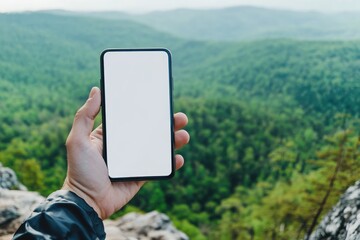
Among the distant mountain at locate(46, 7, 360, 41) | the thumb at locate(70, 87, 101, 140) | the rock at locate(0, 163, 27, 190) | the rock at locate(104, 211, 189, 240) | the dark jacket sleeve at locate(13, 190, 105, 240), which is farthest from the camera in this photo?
the distant mountain at locate(46, 7, 360, 41)

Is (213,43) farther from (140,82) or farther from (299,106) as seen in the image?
(140,82)

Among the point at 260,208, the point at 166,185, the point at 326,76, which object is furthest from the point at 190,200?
the point at 326,76

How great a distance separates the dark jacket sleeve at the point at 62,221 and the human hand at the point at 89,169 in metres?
0.08

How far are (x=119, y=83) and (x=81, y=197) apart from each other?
0.83 feet

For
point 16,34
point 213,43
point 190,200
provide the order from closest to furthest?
point 190,200, point 16,34, point 213,43

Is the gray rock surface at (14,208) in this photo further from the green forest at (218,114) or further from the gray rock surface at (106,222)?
the green forest at (218,114)

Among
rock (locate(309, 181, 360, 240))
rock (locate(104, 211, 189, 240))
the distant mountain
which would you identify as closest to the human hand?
rock (locate(309, 181, 360, 240))

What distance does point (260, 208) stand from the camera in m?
7.17

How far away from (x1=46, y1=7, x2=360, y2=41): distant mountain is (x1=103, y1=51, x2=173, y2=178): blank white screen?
13.2 metres

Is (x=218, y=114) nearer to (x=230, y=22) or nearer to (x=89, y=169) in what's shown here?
(x=230, y=22)

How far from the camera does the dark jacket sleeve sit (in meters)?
0.78

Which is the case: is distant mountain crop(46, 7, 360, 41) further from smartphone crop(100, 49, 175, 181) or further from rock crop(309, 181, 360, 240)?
smartphone crop(100, 49, 175, 181)

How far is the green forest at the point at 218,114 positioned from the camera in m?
6.95

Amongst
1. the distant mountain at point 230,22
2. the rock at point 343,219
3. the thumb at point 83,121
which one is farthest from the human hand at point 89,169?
the distant mountain at point 230,22
